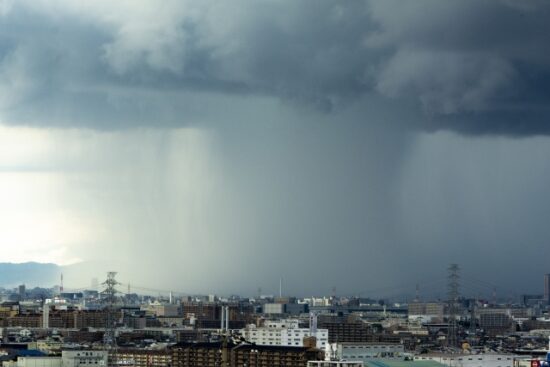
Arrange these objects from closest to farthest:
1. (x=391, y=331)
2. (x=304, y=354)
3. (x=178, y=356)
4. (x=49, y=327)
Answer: (x=304, y=354), (x=178, y=356), (x=391, y=331), (x=49, y=327)

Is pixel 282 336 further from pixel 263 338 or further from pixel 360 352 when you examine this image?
pixel 360 352

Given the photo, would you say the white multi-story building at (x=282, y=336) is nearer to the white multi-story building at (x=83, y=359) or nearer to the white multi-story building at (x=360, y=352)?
the white multi-story building at (x=360, y=352)

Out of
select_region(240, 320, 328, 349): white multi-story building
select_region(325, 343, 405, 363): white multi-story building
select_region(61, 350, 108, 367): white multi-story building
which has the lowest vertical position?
select_region(61, 350, 108, 367): white multi-story building

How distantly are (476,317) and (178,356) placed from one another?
239ft

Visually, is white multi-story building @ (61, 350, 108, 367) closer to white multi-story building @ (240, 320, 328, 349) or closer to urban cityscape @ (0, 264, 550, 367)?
urban cityscape @ (0, 264, 550, 367)

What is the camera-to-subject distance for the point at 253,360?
65.3m

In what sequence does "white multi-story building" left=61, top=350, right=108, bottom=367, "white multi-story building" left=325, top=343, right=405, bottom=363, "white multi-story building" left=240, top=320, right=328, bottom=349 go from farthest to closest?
"white multi-story building" left=240, top=320, right=328, bottom=349 < "white multi-story building" left=61, top=350, right=108, bottom=367 < "white multi-story building" left=325, top=343, right=405, bottom=363

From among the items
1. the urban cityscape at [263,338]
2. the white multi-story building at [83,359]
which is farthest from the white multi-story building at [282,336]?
the white multi-story building at [83,359]

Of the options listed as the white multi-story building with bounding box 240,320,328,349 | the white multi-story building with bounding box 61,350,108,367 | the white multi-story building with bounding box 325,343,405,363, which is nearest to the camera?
the white multi-story building with bounding box 325,343,405,363

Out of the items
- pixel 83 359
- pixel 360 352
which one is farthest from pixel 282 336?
pixel 360 352

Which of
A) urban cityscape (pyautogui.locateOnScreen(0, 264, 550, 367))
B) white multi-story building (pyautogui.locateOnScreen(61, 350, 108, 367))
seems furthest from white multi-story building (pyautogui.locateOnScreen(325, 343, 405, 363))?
white multi-story building (pyautogui.locateOnScreen(61, 350, 108, 367))

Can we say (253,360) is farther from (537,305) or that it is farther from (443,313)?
(537,305)

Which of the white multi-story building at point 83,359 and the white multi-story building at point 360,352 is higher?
the white multi-story building at point 360,352

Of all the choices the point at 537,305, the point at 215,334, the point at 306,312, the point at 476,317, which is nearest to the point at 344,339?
the point at 215,334
